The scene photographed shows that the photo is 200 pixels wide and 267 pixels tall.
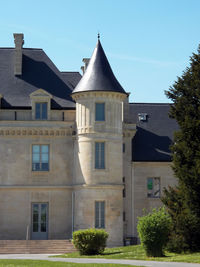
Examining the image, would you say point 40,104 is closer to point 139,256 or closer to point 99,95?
point 99,95

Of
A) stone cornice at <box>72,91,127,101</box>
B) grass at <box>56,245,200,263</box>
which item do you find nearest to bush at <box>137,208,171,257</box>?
grass at <box>56,245,200,263</box>

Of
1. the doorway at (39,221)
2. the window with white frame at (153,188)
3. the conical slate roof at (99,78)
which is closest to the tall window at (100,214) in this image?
the doorway at (39,221)

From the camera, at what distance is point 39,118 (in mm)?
40250

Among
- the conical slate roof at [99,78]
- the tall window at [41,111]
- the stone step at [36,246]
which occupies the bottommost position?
the stone step at [36,246]

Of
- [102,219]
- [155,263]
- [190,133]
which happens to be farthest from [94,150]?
[155,263]

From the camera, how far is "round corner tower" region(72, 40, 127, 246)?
37719 millimetres

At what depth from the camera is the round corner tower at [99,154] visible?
37.7 metres

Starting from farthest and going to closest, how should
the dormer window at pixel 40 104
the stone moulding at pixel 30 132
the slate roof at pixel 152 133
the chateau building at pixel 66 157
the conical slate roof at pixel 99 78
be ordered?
the slate roof at pixel 152 133 → the dormer window at pixel 40 104 → the stone moulding at pixel 30 132 → the conical slate roof at pixel 99 78 → the chateau building at pixel 66 157

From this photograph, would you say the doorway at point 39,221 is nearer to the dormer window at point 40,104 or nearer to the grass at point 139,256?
the dormer window at point 40,104

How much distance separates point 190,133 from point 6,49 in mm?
20690

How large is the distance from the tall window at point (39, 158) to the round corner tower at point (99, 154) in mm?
2233

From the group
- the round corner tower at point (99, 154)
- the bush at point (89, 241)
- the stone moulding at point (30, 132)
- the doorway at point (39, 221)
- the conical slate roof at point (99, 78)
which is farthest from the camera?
the stone moulding at point (30, 132)

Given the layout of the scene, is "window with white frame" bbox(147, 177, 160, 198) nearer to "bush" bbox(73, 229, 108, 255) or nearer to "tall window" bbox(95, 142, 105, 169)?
"tall window" bbox(95, 142, 105, 169)

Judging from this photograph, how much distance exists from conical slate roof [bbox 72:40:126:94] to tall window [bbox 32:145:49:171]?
4.83m
